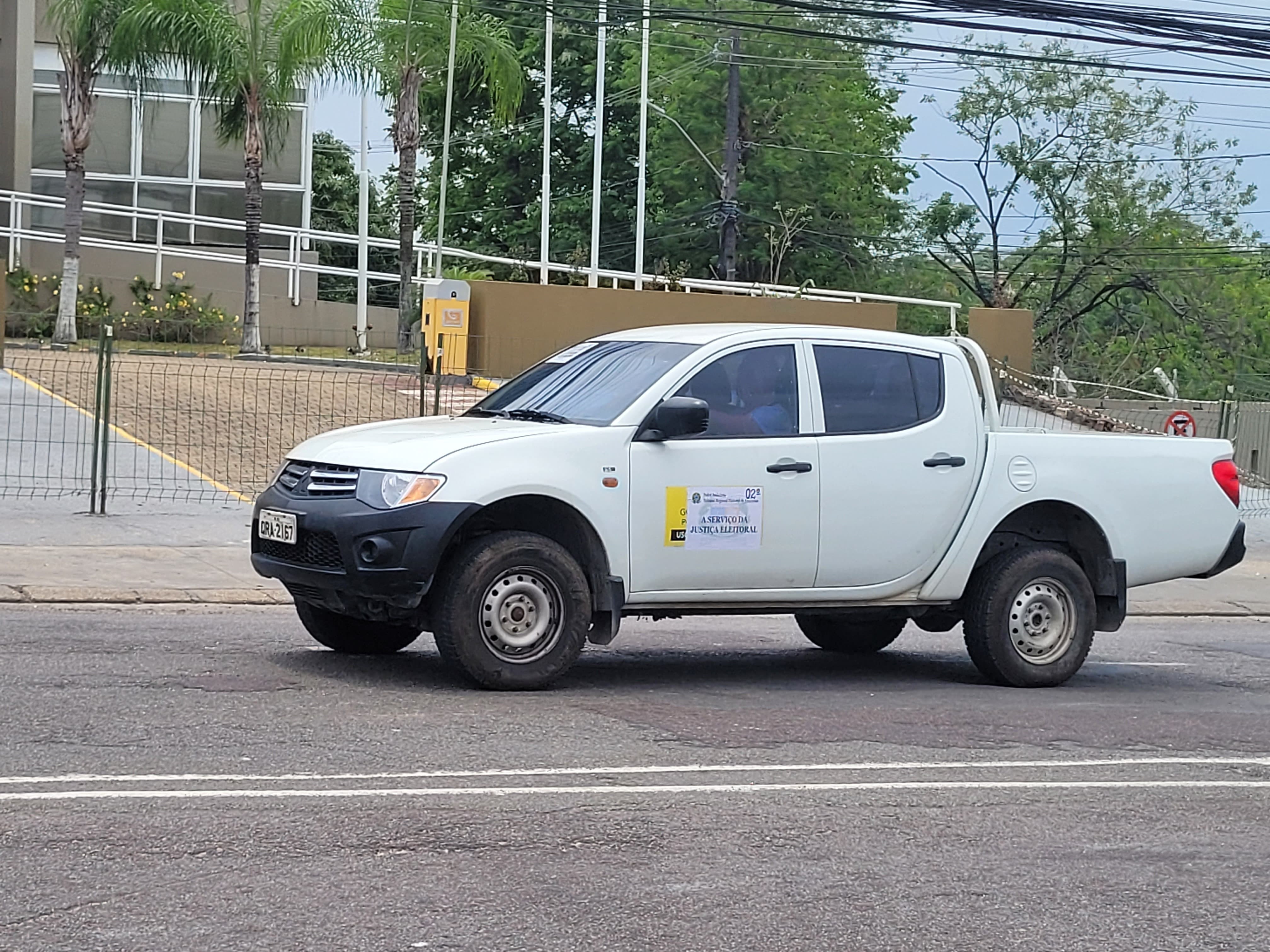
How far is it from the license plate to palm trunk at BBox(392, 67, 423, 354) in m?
Answer: 26.5

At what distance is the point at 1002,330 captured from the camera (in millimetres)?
37031

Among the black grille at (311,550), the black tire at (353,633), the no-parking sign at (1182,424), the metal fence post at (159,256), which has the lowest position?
the black tire at (353,633)

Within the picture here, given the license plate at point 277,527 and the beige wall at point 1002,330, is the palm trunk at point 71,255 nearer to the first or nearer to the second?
the beige wall at point 1002,330

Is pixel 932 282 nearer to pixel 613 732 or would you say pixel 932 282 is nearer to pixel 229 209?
pixel 229 209

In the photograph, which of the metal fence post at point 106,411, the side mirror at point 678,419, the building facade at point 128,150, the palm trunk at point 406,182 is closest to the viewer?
the side mirror at point 678,419

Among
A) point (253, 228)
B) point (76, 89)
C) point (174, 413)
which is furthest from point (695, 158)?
point (174, 413)

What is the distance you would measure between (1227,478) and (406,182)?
27.6 meters

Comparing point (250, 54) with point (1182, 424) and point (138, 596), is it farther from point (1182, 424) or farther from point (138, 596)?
point (138, 596)

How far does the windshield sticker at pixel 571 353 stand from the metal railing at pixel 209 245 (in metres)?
26.0

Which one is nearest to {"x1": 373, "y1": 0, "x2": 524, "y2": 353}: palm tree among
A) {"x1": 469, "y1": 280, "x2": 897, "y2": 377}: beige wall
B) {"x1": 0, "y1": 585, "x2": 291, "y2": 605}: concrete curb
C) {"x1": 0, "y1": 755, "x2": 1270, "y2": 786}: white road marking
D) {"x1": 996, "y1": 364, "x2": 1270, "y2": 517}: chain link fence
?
{"x1": 469, "y1": 280, "x2": 897, "y2": 377}: beige wall

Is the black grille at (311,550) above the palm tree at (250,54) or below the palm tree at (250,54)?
below

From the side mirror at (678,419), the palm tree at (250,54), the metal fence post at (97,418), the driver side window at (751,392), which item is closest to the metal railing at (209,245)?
the palm tree at (250,54)

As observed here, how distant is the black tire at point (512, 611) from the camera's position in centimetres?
858

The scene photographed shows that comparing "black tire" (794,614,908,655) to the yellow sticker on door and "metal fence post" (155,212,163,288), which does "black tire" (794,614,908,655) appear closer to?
the yellow sticker on door
